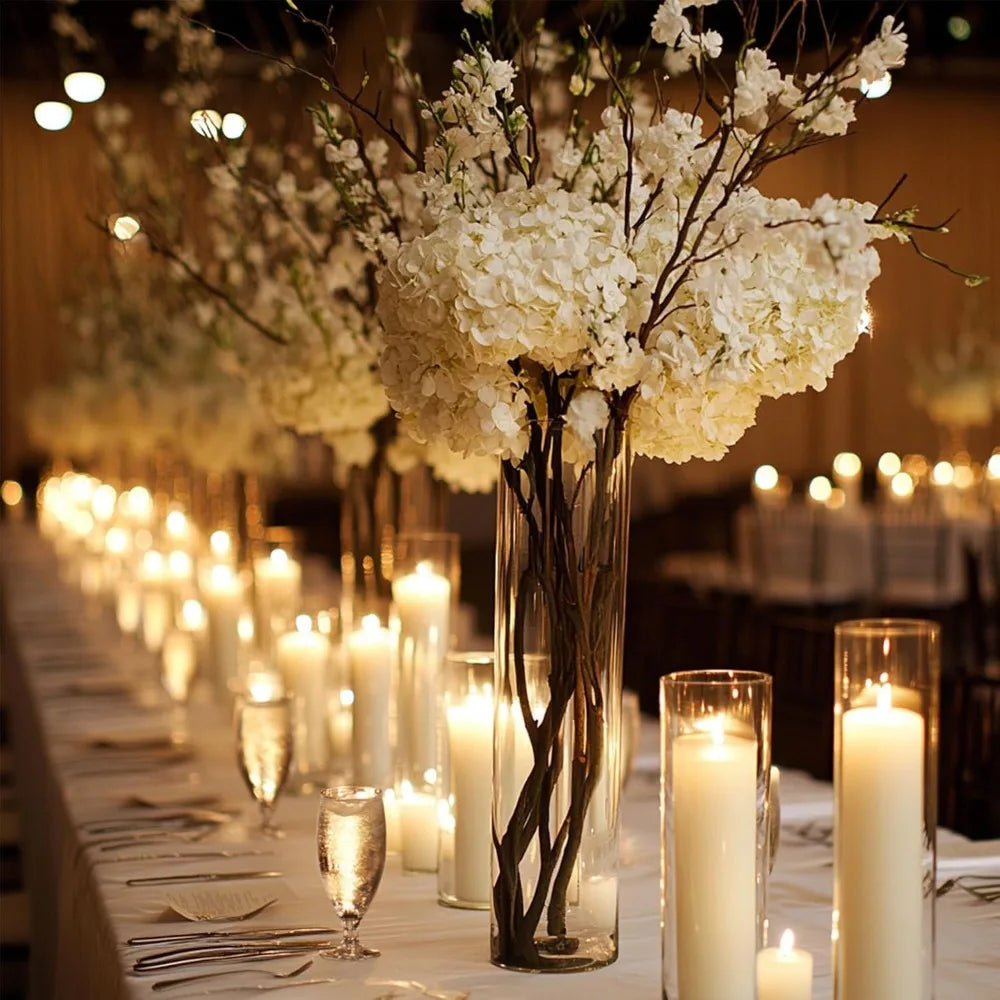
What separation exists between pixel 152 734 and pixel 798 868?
1.42 metres

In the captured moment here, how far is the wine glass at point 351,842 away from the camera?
171cm

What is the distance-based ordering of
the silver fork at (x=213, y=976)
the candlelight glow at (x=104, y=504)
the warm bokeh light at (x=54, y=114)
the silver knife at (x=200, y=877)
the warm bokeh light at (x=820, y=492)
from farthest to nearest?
the warm bokeh light at (x=820, y=492) → the candlelight glow at (x=104, y=504) → the warm bokeh light at (x=54, y=114) → the silver knife at (x=200, y=877) → the silver fork at (x=213, y=976)

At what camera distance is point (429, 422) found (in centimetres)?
173

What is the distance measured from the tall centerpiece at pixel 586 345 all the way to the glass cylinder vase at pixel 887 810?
12.3 inches

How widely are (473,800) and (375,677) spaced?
1.63 ft

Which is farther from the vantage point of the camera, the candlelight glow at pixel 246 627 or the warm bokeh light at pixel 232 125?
the candlelight glow at pixel 246 627

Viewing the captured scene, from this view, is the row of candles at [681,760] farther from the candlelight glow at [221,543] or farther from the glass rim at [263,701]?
the candlelight glow at [221,543]

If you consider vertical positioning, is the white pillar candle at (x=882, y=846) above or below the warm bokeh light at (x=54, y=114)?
below

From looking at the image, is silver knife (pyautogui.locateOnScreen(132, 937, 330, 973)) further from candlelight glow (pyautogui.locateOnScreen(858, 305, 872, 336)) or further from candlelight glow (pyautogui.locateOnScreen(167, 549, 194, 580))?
candlelight glow (pyautogui.locateOnScreen(167, 549, 194, 580))

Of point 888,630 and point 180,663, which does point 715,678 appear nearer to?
point 888,630

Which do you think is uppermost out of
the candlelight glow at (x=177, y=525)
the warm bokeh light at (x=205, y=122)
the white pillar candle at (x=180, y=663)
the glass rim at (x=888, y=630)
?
the warm bokeh light at (x=205, y=122)

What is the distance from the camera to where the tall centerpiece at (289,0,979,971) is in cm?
160

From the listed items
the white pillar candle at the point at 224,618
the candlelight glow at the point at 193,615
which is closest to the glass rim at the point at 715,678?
the white pillar candle at the point at 224,618

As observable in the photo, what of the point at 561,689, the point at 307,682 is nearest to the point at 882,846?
the point at 561,689
